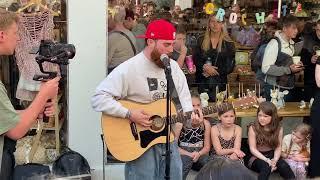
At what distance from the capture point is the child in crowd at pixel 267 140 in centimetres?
523

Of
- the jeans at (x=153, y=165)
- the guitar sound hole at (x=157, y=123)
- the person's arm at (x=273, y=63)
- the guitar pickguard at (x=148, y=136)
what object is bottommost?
the jeans at (x=153, y=165)

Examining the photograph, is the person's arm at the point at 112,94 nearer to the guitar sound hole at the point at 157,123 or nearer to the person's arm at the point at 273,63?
the guitar sound hole at the point at 157,123

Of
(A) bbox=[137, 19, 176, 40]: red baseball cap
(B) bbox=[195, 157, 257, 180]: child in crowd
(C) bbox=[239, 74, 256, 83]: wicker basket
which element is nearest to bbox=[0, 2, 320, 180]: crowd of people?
(A) bbox=[137, 19, 176, 40]: red baseball cap

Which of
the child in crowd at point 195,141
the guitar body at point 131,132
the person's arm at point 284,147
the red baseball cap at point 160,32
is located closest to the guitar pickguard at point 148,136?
the guitar body at point 131,132

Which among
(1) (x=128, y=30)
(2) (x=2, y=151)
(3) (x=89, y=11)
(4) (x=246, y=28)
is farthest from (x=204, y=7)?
(2) (x=2, y=151)

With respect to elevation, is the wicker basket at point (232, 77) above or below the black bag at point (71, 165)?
above

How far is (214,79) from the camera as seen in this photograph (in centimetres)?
615

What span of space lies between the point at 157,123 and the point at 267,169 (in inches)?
59.6

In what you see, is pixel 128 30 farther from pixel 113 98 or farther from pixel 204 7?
pixel 113 98

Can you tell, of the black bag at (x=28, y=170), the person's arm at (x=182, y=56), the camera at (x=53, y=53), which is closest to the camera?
the camera at (x=53, y=53)

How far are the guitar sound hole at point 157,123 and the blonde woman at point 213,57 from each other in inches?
79.0

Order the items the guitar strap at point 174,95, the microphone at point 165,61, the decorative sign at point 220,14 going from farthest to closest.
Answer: the decorative sign at point 220,14 → the guitar strap at point 174,95 → the microphone at point 165,61

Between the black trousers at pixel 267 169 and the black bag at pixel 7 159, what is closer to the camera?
the black bag at pixel 7 159

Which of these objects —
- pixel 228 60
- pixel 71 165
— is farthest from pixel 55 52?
pixel 228 60
